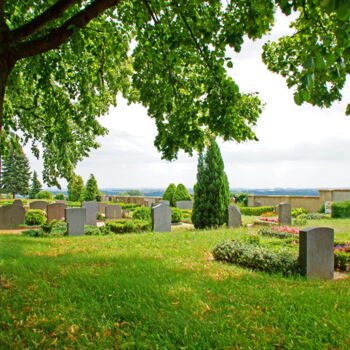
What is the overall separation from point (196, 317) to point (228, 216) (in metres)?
10.5

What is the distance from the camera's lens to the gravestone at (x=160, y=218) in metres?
13.2

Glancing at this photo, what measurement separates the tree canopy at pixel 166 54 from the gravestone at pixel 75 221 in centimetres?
386

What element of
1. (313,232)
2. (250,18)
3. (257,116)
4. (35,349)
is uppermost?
(250,18)

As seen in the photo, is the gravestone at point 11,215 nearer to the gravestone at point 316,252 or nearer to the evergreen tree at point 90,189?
the gravestone at point 316,252

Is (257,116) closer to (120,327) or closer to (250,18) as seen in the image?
(250,18)

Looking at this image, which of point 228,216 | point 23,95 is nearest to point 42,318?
point 23,95

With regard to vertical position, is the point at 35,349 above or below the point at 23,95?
below

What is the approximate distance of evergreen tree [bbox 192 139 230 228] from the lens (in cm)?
1432

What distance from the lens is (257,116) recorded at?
6430 mm

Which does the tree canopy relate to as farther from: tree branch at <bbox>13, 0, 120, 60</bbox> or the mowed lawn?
the mowed lawn

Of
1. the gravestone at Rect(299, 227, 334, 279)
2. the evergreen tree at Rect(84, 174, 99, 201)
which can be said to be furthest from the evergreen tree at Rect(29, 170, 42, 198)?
the gravestone at Rect(299, 227, 334, 279)

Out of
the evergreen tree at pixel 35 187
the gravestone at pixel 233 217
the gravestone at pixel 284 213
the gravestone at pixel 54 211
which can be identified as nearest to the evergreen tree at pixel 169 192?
the gravestone at pixel 54 211

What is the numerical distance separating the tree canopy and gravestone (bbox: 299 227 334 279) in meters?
2.22

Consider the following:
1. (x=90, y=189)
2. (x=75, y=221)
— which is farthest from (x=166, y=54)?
(x=90, y=189)
